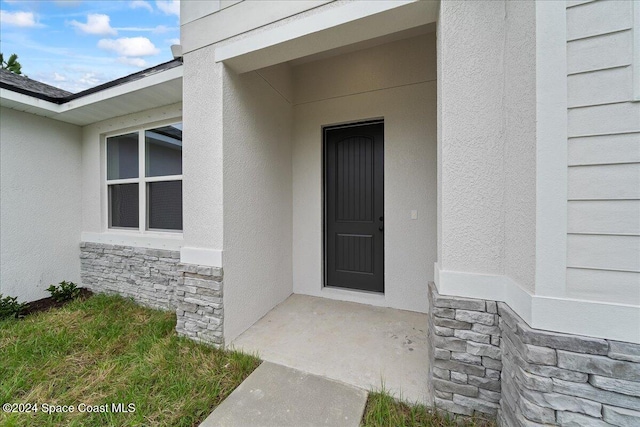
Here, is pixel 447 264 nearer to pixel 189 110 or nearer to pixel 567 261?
pixel 567 261

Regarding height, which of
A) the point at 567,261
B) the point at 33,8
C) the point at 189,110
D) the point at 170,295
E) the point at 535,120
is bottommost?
the point at 170,295

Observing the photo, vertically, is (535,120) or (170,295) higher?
(535,120)

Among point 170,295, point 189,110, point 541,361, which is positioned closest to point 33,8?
point 189,110

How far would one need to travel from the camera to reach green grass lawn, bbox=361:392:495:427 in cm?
165

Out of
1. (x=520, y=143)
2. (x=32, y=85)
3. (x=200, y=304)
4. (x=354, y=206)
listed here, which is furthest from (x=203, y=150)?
(x=32, y=85)

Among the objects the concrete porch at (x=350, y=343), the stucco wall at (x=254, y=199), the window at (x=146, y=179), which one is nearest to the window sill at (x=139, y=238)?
the window at (x=146, y=179)

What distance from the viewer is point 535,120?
1.30 m

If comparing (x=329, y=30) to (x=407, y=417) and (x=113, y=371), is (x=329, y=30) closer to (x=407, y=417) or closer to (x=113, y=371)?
(x=407, y=417)

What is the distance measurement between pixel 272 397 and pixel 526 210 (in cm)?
221

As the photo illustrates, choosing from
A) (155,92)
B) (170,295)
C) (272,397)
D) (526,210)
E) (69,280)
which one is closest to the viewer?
(526,210)

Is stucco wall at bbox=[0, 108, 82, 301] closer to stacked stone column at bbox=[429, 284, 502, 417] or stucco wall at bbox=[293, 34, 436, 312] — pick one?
stucco wall at bbox=[293, 34, 436, 312]

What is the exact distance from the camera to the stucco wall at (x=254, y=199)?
8.58 feet

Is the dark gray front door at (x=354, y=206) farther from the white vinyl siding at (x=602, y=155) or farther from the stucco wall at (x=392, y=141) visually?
the white vinyl siding at (x=602, y=155)

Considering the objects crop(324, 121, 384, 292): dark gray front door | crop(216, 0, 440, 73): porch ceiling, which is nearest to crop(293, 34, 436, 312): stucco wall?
crop(324, 121, 384, 292): dark gray front door
